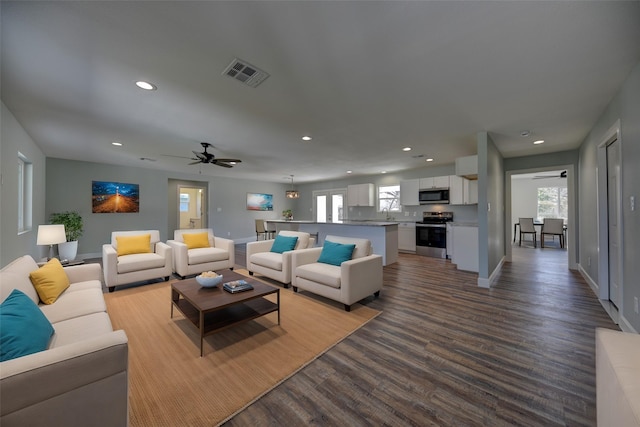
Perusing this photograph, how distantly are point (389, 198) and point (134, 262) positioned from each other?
669 cm

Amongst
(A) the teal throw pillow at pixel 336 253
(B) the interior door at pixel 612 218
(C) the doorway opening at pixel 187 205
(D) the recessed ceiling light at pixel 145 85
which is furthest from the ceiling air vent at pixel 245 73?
(C) the doorway opening at pixel 187 205

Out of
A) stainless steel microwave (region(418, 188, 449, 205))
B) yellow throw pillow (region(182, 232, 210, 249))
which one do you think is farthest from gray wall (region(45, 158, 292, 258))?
stainless steel microwave (region(418, 188, 449, 205))

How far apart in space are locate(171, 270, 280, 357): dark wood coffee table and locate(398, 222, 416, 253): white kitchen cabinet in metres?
5.29

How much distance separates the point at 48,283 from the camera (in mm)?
2154

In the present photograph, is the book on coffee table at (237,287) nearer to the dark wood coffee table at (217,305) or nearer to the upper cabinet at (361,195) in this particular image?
the dark wood coffee table at (217,305)

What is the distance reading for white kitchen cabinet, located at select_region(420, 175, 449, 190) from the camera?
20.8 ft

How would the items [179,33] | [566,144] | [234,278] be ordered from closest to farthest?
[179,33], [234,278], [566,144]

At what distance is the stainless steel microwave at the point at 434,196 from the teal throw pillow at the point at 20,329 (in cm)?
696

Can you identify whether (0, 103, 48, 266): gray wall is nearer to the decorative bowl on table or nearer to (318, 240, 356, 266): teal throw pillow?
A: the decorative bowl on table

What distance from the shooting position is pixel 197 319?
223 centimetres

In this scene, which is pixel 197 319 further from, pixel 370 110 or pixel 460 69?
pixel 460 69

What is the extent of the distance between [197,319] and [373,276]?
211 cm

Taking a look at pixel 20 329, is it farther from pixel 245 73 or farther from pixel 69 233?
pixel 69 233

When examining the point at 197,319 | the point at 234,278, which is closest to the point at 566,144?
the point at 234,278
